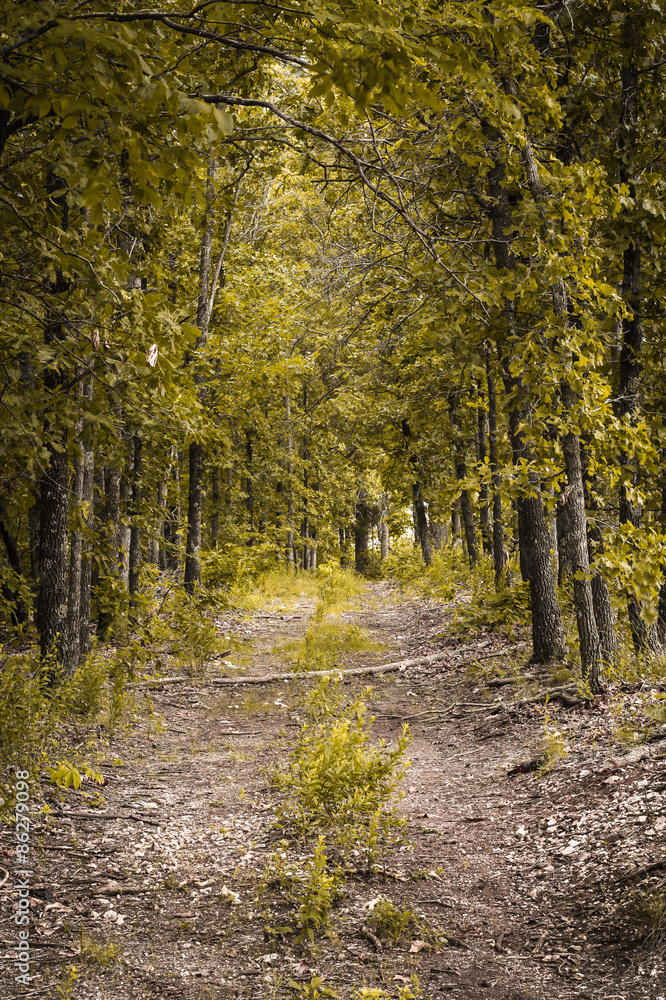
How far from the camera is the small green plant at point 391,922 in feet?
12.6

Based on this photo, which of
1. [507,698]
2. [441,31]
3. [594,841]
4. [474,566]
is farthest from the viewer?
[474,566]

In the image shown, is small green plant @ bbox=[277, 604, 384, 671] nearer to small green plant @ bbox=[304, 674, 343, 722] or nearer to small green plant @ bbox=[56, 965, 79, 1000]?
small green plant @ bbox=[304, 674, 343, 722]

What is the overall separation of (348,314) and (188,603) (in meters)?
5.23

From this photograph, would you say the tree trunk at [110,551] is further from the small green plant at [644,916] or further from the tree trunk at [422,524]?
the tree trunk at [422,524]

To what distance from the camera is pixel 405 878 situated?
4.55 m

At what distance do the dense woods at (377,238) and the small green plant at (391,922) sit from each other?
2.91 metres

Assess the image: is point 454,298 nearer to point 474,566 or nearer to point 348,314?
point 348,314

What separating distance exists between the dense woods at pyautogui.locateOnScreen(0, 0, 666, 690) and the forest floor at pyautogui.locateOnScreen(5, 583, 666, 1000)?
1.30 meters

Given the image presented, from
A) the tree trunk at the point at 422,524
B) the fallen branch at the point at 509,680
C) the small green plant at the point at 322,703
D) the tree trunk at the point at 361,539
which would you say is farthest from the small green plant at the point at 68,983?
the tree trunk at the point at 361,539

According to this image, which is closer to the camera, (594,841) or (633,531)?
(594,841)

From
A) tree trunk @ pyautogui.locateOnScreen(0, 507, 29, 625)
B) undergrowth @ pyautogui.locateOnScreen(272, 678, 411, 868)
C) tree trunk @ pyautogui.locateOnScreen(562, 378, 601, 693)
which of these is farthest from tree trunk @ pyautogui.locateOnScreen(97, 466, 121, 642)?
tree trunk @ pyautogui.locateOnScreen(562, 378, 601, 693)

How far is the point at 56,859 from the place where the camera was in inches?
183

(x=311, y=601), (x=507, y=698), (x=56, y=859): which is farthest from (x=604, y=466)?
(x=311, y=601)

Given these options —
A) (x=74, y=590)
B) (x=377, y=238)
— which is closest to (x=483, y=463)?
(x=377, y=238)
